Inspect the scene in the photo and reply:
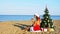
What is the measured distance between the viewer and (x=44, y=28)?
17.2 metres

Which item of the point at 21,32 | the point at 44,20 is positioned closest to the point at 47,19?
the point at 44,20

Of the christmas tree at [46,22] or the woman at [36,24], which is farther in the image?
the christmas tree at [46,22]

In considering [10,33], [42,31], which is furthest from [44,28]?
[10,33]

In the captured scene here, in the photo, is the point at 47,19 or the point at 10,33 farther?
the point at 47,19

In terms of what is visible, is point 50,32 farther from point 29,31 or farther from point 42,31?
point 29,31

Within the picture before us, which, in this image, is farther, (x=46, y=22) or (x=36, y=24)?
(x=46, y=22)

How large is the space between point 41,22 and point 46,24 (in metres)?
0.53

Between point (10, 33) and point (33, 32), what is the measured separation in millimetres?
1902

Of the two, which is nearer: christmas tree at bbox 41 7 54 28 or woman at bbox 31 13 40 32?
woman at bbox 31 13 40 32

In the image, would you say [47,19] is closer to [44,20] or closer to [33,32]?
[44,20]

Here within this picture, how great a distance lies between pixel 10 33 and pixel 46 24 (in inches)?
130

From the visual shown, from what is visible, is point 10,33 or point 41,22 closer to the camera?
point 10,33

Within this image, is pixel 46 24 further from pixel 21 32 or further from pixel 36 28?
pixel 21 32

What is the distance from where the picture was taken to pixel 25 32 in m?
16.7
